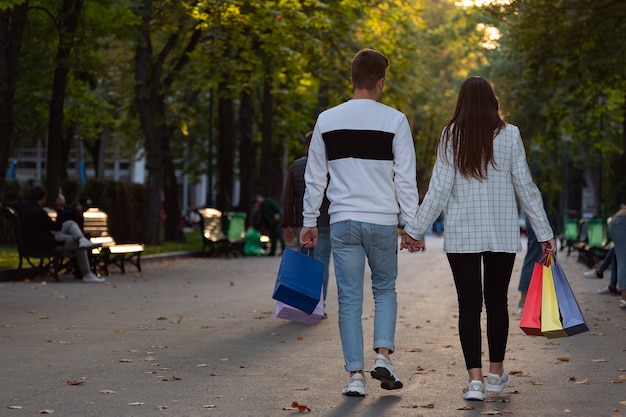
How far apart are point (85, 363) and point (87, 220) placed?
1319cm

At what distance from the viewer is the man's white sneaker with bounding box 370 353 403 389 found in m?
7.76

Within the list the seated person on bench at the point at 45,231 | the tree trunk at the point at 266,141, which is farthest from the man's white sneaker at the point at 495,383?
the tree trunk at the point at 266,141

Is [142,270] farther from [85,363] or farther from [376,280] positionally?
[376,280]

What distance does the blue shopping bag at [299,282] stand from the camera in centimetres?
816

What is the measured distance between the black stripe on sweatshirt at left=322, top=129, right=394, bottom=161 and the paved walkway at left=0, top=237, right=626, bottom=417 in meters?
1.44

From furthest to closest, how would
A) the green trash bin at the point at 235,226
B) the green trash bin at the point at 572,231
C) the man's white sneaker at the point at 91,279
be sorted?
the green trash bin at the point at 572,231 < the green trash bin at the point at 235,226 < the man's white sneaker at the point at 91,279

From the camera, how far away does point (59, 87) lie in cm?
2564

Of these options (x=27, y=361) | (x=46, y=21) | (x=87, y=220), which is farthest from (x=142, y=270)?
(x=27, y=361)

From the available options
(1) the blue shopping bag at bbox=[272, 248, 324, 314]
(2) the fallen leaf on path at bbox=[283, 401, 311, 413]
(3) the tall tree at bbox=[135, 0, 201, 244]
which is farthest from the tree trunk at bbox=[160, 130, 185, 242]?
(2) the fallen leaf on path at bbox=[283, 401, 311, 413]

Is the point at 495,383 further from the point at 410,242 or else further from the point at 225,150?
the point at 225,150

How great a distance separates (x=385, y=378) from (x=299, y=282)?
856mm

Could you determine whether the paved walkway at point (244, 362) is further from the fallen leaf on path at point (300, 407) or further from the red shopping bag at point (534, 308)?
the red shopping bag at point (534, 308)

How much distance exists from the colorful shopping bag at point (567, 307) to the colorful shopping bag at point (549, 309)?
24 mm

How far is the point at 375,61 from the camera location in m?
7.83
